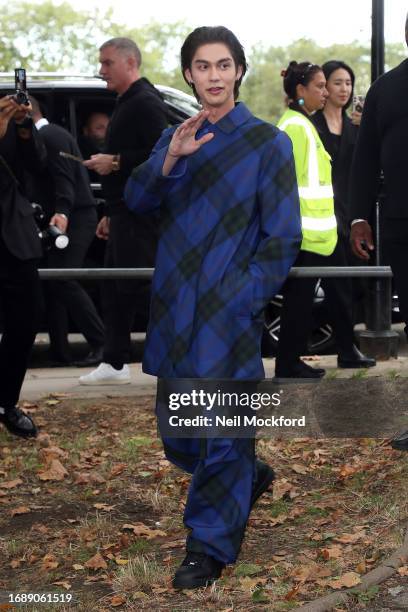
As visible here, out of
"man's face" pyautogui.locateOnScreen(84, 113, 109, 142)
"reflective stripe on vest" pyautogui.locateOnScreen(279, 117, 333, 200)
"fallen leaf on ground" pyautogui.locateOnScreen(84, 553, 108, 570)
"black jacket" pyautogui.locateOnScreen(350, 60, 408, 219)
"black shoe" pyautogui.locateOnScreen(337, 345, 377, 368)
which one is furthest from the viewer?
"man's face" pyautogui.locateOnScreen(84, 113, 109, 142)

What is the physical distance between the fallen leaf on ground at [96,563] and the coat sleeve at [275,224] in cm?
128

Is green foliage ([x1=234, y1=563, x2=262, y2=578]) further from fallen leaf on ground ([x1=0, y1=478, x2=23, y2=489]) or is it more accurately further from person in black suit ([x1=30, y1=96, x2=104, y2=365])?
person in black suit ([x1=30, y1=96, x2=104, y2=365])

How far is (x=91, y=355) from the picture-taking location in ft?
Result: 32.1

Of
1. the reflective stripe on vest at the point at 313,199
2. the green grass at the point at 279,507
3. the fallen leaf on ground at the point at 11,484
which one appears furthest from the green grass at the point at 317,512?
the reflective stripe on vest at the point at 313,199

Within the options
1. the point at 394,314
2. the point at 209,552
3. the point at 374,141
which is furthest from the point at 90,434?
the point at 394,314

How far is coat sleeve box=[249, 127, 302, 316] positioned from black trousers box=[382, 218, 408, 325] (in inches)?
65.2

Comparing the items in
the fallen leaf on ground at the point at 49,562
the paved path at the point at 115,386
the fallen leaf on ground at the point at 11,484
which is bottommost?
the paved path at the point at 115,386

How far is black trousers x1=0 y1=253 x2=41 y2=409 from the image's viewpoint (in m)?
6.74

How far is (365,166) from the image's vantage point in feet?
20.7

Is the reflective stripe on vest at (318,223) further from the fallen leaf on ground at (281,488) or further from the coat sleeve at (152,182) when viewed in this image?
the coat sleeve at (152,182)

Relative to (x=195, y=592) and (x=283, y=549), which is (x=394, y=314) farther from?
(x=195, y=592)

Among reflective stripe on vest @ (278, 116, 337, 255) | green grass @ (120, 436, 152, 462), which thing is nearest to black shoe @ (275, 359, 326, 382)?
reflective stripe on vest @ (278, 116, 337, 255)

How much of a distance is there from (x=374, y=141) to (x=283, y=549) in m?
2.12

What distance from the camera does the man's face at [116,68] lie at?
7.98 meters
